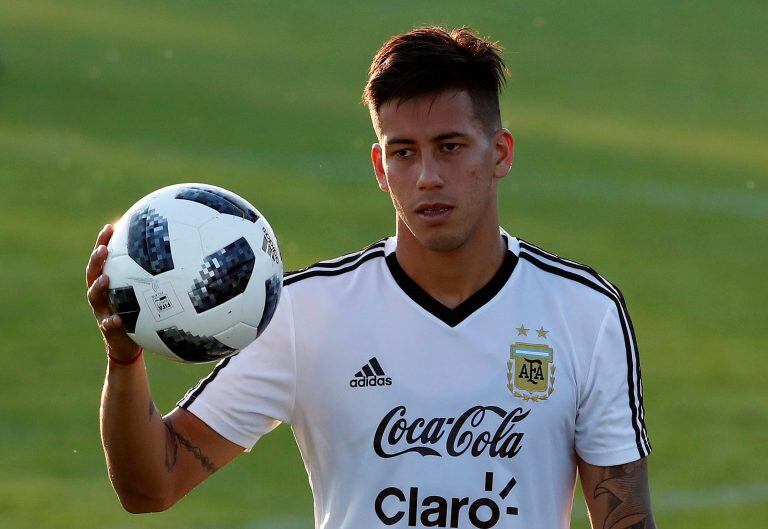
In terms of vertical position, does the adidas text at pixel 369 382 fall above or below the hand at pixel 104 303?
below

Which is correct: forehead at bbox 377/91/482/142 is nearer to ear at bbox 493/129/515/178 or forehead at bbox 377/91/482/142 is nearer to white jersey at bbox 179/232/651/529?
ear at bbox 493/129/515/178

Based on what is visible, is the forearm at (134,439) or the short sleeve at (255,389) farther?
the short sleeve at (255,389)

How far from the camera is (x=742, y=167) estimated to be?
60.4ft

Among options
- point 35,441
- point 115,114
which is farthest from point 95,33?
point 35,441

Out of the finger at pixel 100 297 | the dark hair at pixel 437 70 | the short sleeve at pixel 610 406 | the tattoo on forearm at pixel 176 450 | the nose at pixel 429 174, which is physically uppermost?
the dark hair at pixel 437 70

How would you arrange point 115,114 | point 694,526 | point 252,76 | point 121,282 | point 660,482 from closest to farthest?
1. point 121,282
2. point 694,526
3. point 660,482
4. point 115,114
5. point 252,76

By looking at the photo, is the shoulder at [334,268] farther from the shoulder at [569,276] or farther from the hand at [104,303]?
the hand at [104,303]

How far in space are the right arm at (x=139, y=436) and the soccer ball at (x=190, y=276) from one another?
5 cm

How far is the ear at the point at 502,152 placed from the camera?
5.03 m

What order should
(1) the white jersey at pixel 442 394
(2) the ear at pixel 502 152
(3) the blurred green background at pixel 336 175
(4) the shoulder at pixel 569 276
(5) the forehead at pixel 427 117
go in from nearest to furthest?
(1) the white jersey at pixel 442 394, (5) the forehead at pixel 427 117, (4) the shoulder at pixel 569 276, (2) the ear at pixel 502 152, (3) the blurred green background at pixel 336 175

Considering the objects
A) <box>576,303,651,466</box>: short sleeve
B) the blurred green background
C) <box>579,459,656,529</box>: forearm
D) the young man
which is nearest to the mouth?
the young man

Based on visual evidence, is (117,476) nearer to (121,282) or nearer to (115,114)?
(121,282)

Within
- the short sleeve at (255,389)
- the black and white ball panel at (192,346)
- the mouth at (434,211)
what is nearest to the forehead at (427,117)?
the mouth at (434,211)

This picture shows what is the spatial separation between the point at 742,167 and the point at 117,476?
583 inches
